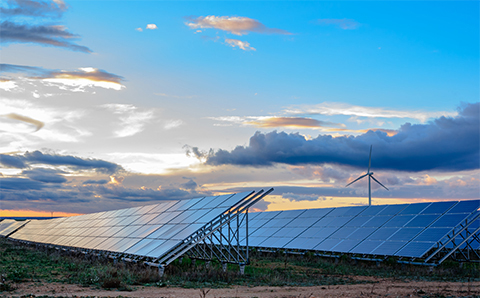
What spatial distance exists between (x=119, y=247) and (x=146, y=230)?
108 inches

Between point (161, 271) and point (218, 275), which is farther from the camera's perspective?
point (218, 275)

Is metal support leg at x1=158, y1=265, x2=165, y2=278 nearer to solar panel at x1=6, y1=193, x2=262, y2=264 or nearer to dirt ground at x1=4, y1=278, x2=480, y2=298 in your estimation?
solar panel at x1=6, y1=193, x2=262, y2=264

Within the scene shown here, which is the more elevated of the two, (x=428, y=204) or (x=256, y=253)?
(x=428, y=204)

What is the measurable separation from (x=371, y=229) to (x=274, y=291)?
20.1 metres

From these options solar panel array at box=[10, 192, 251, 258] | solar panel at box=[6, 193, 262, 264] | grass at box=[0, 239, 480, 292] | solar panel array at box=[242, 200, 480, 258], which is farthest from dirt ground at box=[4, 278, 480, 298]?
solar panel array at box=[242, 200, 480, 258]

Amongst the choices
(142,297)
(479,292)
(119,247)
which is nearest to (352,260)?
(479,292)

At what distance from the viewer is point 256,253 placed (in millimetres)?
47906

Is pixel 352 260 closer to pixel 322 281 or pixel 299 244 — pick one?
pixel 299 244

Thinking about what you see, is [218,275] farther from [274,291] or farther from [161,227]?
[161,227]

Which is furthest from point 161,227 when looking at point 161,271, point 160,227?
point 161,271

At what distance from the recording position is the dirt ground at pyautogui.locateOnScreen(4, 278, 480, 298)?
21.1 meters

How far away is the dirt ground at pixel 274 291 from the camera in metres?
21.1

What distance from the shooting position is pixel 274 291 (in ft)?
74.3

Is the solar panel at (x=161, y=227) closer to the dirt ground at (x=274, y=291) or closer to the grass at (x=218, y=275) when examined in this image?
the grass at (x=218, y=275)
